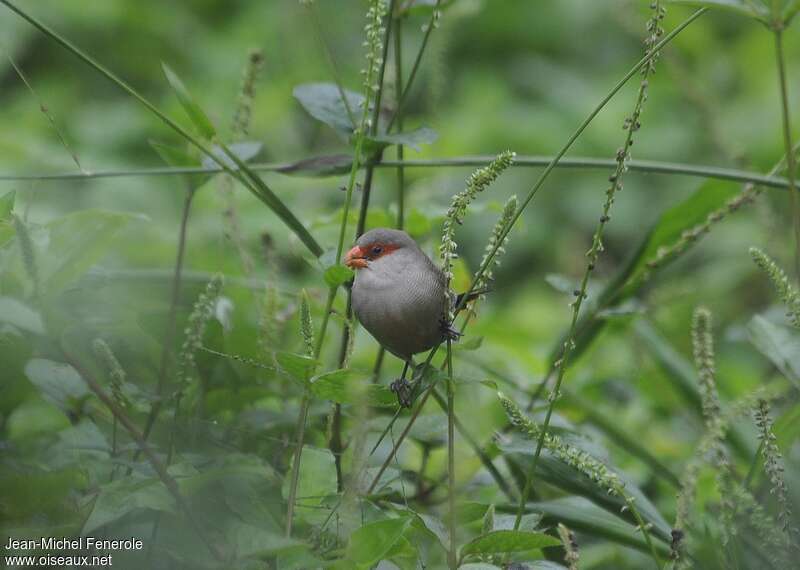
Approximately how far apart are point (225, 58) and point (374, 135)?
312 cm

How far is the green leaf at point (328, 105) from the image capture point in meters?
1.45

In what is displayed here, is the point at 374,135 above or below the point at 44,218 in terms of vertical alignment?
below

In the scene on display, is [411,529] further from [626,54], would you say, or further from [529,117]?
[626,54]

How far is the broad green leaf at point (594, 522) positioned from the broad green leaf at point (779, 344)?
28cm

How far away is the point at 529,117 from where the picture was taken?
4.25 meters

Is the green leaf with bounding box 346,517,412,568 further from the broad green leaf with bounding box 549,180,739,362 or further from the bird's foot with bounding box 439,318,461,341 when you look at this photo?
the broad green leaf with bounding box 549,180,739,362

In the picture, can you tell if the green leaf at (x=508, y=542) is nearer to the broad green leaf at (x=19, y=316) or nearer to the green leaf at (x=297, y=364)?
the green leaf at (x=297, y=364)

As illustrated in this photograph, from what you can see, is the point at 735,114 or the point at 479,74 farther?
the point at 479,74

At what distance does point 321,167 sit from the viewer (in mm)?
1464

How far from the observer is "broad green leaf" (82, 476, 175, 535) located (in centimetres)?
107

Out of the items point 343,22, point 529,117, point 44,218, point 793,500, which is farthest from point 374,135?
point 343,22

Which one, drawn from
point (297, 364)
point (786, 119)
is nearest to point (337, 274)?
point (297, 364)

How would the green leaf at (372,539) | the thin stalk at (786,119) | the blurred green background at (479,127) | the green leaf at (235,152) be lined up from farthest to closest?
1. the blurred green background at (479,127)
2. the green leaf at (235,152)
3. the thin stalk at (786,119)
4. the green leaf at (372,539)

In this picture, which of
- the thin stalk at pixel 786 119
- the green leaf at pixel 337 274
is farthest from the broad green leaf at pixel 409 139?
the thin stalk at pixel 786 119
